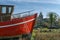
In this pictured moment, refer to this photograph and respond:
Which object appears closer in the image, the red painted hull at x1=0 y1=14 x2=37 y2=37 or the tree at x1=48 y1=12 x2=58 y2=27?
the red painted hull at x1=0 y1=14 x2=37 y2=37

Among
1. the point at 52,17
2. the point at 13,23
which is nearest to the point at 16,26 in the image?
the point at 13,23

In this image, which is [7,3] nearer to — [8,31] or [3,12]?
[3,12]

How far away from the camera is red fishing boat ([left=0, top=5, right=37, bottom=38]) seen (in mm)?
16172

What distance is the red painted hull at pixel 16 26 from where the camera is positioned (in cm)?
1614

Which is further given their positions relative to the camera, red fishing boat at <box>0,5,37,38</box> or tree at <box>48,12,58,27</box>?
tree at <box>48,12,58,27</box>

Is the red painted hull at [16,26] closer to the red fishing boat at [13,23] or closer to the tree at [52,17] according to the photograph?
the red fishing boat at [13,23]

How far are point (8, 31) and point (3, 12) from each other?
126 cm

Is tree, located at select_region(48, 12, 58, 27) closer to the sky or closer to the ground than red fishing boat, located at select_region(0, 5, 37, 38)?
closer to the ground

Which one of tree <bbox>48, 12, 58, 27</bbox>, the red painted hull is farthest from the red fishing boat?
tree <bbox>48, 12, 58, 27</bbox>

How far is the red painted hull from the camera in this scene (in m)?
16.1

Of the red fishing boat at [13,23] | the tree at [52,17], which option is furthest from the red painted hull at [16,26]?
the tree at [52,17]

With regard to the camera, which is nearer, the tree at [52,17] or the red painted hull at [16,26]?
the red painted hull at [16,26]

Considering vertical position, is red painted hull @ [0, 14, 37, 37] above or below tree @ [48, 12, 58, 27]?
above

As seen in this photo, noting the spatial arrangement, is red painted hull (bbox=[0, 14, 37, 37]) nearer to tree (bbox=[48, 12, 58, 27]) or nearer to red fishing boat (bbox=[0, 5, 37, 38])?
red fishing boat (bbox=[0, 5, 37, 38])
